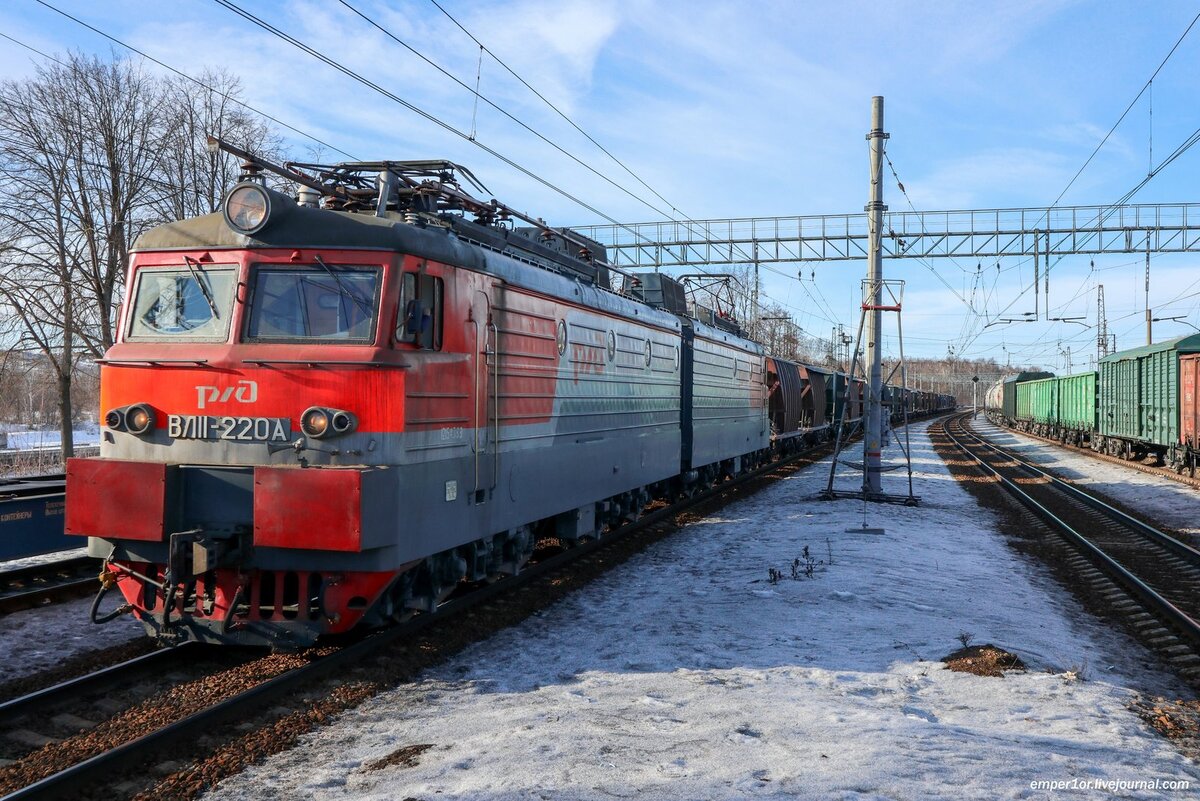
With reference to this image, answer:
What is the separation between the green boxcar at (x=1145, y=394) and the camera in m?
23.8

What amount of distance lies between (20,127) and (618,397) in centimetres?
1833

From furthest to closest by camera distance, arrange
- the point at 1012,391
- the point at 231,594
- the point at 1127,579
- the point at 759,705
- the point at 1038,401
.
→ the point at 1012,391 → the point at 1038,401 → the point at 1127,579 → the point at 231,594 → the point at 759,705

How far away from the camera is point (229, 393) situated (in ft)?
21.3

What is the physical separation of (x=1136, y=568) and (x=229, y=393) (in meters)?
Answer: 11.0

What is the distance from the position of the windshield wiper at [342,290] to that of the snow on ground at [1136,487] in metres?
13.8

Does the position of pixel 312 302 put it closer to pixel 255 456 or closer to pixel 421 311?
pixel 421 311

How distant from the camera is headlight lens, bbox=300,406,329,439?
6.33m

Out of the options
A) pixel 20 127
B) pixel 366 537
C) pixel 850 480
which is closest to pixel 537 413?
pixel 366 537

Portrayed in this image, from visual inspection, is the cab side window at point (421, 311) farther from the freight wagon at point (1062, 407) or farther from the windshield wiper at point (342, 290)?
the freight wagon at point (1062, 407)

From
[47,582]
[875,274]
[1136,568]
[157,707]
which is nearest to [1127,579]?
[1136,568]

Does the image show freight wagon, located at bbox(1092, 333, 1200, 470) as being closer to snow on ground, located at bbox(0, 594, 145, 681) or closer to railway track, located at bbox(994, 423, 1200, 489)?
railway track, located at bbox(994, 423, 1200, 489)

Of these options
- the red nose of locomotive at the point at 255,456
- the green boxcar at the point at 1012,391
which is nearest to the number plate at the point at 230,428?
the red nose of locomotive at the point at 255,456

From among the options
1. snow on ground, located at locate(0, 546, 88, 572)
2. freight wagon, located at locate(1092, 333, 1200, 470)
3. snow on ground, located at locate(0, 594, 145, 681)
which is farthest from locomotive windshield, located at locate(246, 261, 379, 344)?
freight wagon, located at locate(1092, 333, 1200, 470)

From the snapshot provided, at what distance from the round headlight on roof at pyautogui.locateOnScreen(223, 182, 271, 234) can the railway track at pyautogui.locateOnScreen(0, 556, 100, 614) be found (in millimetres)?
4541
